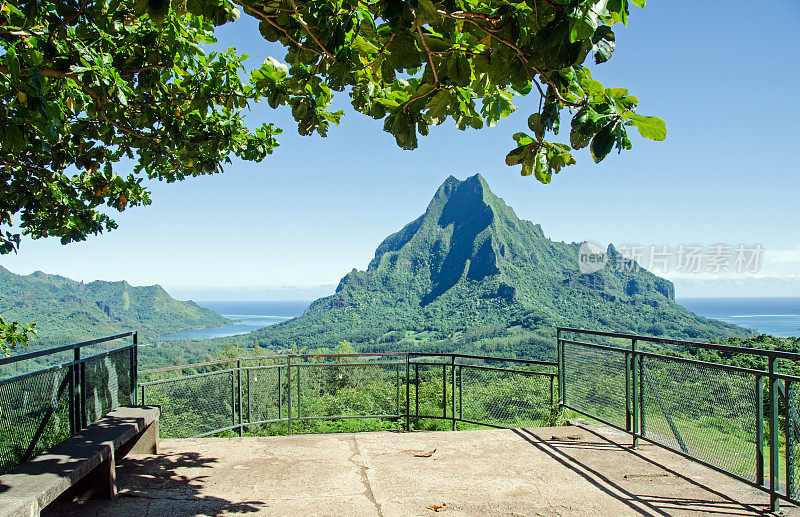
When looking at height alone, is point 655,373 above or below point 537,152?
below

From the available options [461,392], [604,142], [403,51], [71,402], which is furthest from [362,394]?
[604,142]

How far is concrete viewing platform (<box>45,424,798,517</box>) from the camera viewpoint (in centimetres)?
352

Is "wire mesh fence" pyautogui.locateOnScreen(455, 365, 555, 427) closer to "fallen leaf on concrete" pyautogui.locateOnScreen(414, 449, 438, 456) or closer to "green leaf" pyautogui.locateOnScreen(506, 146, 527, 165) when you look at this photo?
"fallen leaf on concrete" pyautogui.locateOnScreen(414, 449, 438, 456)

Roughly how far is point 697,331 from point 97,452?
256ft

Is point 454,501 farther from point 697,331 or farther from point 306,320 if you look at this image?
point 306,320

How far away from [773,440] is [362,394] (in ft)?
16.8

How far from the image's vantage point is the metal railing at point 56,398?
10.4 feet

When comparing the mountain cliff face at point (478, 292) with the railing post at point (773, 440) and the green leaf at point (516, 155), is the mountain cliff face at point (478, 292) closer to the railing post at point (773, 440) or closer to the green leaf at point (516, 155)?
the railing post at point (773, 440)

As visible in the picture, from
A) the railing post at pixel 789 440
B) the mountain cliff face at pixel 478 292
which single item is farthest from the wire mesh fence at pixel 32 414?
the mountain cliff face at pixel 478 292

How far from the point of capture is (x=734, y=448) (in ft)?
12.3

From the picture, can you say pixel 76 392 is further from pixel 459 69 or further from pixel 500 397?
pixel 500 397

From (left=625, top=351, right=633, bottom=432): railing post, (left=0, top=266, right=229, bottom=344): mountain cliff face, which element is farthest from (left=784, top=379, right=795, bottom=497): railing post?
(left=0, top=266, right=229, bottom=344): mountain cliff face

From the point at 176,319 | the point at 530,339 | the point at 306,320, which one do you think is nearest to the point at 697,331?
the point at 530,339

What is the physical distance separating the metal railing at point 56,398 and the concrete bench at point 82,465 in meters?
0.11
